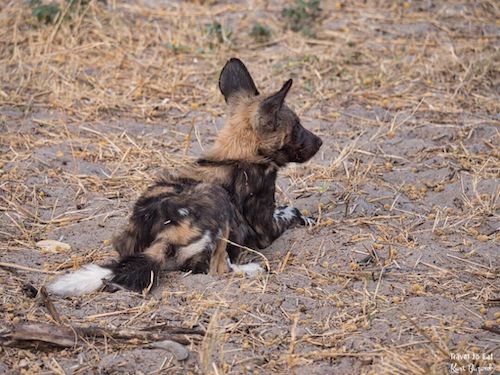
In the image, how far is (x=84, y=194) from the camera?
574 centimetres

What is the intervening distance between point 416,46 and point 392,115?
1.26m

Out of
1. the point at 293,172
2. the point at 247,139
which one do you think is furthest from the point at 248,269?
the point at 293,172

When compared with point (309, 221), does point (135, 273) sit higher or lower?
higher

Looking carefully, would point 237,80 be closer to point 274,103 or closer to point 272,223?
point 274,103

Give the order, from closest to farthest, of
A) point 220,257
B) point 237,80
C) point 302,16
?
point 220,257 → point 237,80 → point 302,16

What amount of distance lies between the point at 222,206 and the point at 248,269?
37 cm

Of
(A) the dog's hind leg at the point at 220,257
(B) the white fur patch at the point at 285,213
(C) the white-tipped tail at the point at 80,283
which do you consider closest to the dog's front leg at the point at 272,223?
(B) the white fur patch at the point at 285,213

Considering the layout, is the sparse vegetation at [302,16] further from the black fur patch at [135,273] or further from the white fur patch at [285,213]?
the black fur patch at [135,273]

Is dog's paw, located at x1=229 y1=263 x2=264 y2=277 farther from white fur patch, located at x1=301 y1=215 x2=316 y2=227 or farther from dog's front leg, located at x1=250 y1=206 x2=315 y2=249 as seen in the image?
white fur patch, located at x1=301 y1=215 x2=316 y2=227

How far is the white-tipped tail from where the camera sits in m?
4.27

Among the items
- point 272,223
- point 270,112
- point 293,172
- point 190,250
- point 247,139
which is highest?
point 270,112

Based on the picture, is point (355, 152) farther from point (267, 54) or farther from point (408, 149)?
point (267, 54)

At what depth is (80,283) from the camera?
4277 mm

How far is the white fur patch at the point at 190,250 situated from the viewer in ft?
14.9
